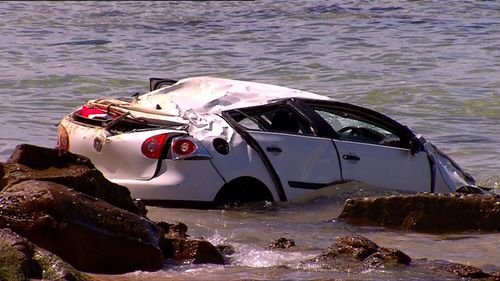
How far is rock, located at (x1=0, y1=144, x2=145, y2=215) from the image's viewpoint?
7.46 meters

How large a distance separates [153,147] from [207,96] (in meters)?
1.13

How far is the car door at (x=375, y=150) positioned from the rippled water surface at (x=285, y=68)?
414mm

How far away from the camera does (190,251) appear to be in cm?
713

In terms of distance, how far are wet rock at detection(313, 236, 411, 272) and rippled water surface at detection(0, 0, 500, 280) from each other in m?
0.17

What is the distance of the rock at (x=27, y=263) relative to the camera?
5508 mm

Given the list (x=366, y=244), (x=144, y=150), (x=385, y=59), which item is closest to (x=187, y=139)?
(x=144, y=150)

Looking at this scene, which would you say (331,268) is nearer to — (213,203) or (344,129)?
(213,203)

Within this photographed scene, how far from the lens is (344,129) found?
10.5 metres

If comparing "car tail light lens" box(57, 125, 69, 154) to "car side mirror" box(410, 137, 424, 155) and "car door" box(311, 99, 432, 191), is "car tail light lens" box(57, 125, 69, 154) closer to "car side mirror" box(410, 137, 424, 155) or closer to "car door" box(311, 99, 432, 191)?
"car door" box(311, 99, 432, 191)

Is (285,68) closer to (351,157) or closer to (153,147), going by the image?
(351,157)

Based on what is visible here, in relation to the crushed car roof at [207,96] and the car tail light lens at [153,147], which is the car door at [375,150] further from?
the car tail light lens at [153,147]

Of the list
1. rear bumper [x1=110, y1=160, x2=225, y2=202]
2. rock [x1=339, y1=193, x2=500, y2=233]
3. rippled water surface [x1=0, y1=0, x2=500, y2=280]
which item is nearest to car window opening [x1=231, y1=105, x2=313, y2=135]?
rippled water surface [x1=0, y1=0, x2=500, y2=280]

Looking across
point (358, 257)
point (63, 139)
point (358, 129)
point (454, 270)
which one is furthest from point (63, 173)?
point (358, 129)

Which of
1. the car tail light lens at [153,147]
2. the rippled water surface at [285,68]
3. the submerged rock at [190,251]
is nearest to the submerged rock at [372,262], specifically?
the rippled water surface at [285,68]
